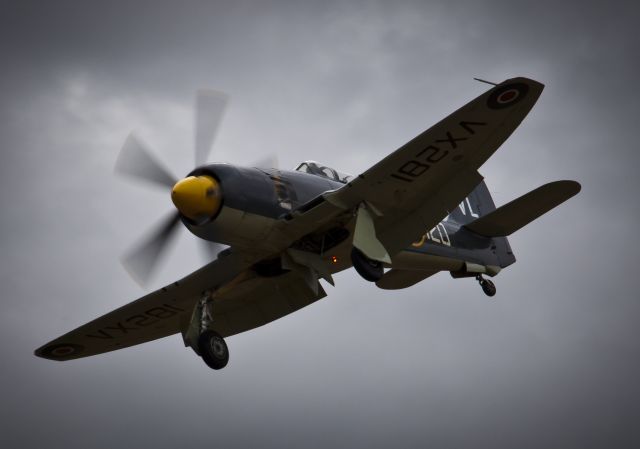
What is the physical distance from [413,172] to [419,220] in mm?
1177

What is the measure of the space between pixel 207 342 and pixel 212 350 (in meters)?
0.16

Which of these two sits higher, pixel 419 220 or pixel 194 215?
pixel 194 215

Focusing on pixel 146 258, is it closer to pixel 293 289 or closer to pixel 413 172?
pixel 293 289

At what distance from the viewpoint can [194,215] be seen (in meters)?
13.6

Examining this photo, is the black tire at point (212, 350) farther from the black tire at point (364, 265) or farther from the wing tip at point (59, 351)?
the wing tip at point (59, 351)

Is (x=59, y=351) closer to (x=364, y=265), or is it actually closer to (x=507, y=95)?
(x=364, y=265)

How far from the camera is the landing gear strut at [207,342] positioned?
1472cm

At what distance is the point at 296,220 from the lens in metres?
14.2

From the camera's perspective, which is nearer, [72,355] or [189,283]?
[189,283]

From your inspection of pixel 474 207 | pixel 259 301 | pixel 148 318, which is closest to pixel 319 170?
pixel 259 301

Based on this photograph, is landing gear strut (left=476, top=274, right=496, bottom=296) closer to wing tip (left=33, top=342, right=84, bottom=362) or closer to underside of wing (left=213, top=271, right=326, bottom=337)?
underside of wing (left=213, top=271, right=326, bottom=337)

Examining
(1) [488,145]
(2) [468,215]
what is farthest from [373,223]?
(2) [468,215]

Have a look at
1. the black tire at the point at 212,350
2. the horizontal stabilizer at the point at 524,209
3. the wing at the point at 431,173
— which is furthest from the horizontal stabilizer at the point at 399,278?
the black tire at the point at 212,350

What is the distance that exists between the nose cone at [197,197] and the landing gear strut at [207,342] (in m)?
2.35
